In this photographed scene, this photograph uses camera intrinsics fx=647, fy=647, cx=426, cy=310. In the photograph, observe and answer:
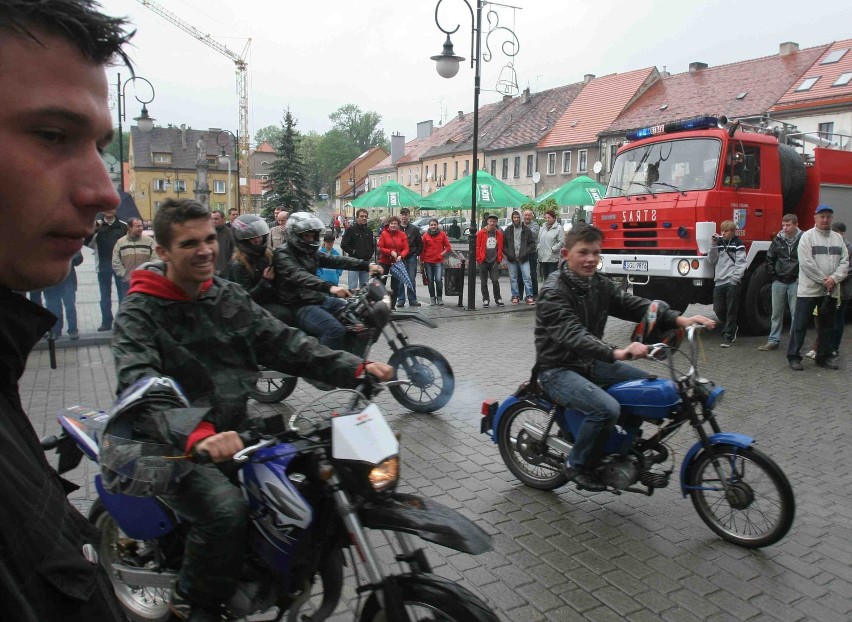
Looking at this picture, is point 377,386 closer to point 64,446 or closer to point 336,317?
point 64,446

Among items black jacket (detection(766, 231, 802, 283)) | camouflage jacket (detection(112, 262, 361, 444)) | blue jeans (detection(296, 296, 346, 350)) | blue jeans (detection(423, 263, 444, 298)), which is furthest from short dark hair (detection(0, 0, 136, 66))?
blue jeans (detection(423, 263, 444, 298))

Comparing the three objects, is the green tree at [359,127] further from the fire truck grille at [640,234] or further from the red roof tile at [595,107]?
the fire truck grille at [640,234]

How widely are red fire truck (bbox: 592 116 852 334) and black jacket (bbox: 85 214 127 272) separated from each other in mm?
7894

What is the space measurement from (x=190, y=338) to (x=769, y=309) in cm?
1086

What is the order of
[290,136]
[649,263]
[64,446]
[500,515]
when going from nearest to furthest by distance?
[64,446] → [500,515] → [649,263] → [290,136]

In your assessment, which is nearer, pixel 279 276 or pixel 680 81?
pixel 279 276

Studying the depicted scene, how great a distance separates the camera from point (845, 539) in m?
4.04

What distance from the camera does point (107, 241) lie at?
1058 cm

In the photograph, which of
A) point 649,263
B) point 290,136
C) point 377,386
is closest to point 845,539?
point 377,386

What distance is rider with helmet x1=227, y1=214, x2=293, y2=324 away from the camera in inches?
244

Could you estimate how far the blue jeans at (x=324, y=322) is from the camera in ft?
20.4

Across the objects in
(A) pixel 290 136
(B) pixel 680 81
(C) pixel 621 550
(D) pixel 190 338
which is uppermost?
(B) pixel 680 81

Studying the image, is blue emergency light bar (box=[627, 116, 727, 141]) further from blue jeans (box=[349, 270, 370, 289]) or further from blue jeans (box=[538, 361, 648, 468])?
blue jeans (box=[538, 361, 648, 468])

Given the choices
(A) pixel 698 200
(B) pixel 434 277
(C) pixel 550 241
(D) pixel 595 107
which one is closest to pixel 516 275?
(C) pixel 550 241
